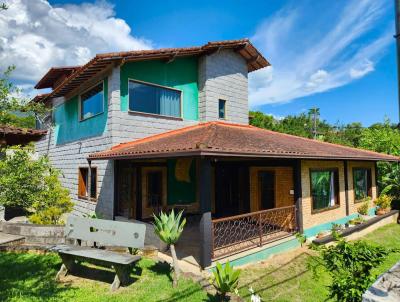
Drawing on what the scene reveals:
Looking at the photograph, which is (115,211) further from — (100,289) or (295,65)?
(295,65)

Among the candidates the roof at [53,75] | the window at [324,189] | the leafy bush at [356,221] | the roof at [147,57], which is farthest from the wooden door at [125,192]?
Answer: the leafy bush at [356,221]

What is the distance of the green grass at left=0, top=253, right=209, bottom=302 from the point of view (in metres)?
5.11

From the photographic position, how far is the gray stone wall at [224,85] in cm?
1300

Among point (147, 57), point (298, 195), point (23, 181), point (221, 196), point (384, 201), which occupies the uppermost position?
point (147, 57)

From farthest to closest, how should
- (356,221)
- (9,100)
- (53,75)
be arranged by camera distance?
(53,75)
(356,221)
(9,100)

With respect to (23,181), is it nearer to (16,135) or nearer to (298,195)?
(16,135)

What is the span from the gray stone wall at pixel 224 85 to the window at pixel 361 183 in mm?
6264

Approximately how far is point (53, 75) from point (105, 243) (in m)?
12.8

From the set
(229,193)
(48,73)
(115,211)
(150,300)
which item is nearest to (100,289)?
(150,300)

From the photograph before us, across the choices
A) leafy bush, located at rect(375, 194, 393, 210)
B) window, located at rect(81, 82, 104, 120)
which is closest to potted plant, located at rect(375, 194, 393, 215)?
leafy bush, located at rect(375, 194, 393, 210)

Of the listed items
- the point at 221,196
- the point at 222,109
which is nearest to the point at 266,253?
the point at 221,196

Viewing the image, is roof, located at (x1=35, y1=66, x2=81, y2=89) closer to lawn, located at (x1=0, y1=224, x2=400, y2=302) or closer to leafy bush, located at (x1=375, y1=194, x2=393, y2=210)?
lawn, located at (x1=0, y1=224, x2=400, y2=302)

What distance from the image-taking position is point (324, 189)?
37.7 feet

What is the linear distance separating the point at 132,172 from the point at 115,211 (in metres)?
1.54
